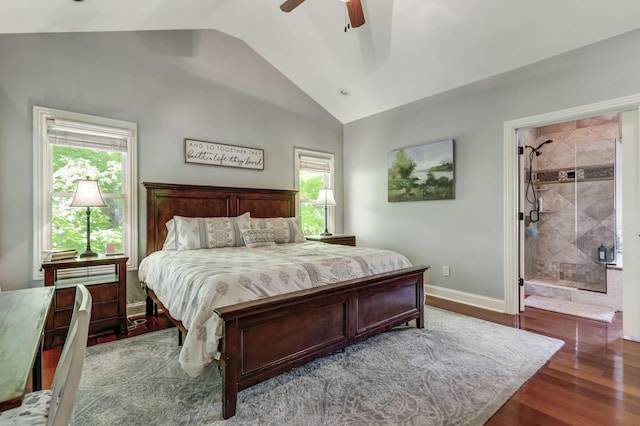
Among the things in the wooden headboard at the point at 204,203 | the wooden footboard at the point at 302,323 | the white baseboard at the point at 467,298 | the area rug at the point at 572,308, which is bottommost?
the area rug at the point at 572,308

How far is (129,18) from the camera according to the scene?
308 centimetres

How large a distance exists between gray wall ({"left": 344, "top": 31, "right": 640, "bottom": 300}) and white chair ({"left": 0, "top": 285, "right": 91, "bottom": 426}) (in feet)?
12.6

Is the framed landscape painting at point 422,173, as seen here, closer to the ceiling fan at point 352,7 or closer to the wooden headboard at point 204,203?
the wooden headboard at point 204,203

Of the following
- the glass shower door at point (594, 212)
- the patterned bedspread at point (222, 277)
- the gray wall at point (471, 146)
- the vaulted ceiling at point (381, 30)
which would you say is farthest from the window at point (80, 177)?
the glass shower door at point (594, 212)

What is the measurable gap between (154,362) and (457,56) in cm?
421

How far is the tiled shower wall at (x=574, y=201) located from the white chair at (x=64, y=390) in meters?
5.07

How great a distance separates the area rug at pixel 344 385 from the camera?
69.3 inches

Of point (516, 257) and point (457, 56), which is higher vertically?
point (457, 56)

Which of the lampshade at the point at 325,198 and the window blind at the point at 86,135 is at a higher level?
the window blind at the point at 86,135

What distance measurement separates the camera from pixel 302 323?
2156 millimetres

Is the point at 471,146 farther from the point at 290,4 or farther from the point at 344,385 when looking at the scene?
the point at 344,385

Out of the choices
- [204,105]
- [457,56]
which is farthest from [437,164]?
[204,105]

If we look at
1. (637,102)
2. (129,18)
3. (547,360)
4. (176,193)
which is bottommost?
(547,360)

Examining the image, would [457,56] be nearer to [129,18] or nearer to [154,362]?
[129,18]
